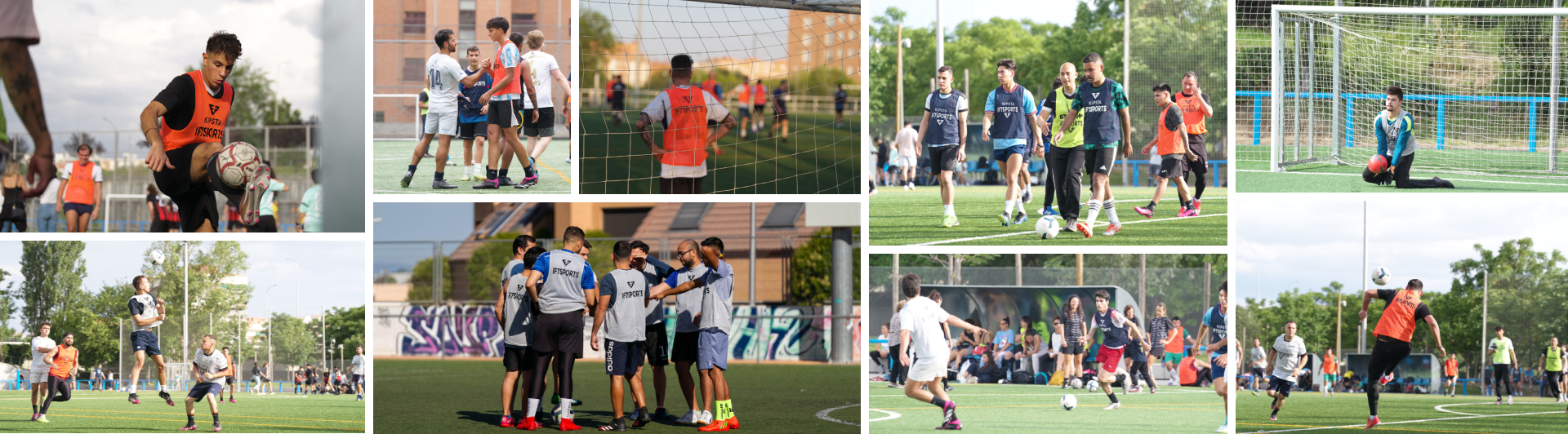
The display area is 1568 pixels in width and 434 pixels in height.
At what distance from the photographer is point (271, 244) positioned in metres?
7.13

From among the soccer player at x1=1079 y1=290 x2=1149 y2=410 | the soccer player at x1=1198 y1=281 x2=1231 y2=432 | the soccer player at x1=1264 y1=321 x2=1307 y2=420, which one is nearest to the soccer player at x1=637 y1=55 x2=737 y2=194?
the soccer player at x1=1079 y1=290 x2=1149 y2=410

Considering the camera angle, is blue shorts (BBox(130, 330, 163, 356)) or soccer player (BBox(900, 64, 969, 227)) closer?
blue shorts (BBox(130, 330, 163, 356))

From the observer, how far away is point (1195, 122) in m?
7.44

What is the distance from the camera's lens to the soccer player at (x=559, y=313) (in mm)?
6383

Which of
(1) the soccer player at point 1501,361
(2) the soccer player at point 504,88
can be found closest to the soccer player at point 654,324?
(2) the soccer player at point 504,88

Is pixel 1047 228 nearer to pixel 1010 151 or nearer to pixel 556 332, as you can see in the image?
pixel 1010 151

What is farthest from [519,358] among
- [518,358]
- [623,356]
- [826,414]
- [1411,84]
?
[1411,84]

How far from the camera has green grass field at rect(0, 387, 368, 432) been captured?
686 cm

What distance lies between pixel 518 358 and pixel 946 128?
10.6 ft

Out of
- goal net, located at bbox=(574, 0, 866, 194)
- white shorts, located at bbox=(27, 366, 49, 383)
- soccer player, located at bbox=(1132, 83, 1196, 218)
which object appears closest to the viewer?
white shorts, located at bbox=(27, 366, 49, 383)

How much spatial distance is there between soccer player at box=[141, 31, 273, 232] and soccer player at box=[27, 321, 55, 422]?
1.37m

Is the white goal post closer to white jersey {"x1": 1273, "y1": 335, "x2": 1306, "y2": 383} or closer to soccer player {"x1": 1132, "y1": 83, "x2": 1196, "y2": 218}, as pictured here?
soccer player {"x1": 1132, "y1": 83, "x2": 1196, "y2": 218}

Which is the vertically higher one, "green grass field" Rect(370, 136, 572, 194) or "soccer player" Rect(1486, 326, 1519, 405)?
"green grass field" Rect(370, 136, 572, 194)

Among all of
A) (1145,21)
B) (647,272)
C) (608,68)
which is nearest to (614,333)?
(647,272)
